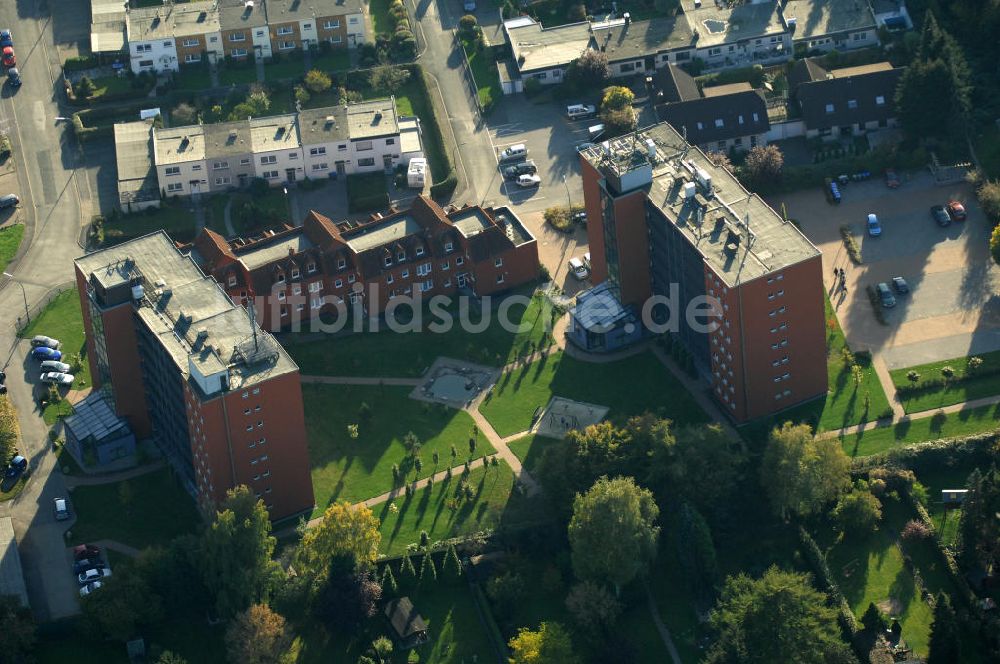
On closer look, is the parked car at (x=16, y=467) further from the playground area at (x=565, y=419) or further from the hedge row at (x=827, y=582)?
the hedge row at (x=827, y=582)

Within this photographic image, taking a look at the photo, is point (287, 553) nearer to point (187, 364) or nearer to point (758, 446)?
point (187, 364)

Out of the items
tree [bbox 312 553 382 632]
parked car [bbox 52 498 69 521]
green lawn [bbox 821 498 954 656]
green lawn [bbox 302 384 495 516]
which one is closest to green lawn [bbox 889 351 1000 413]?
green lawn [bbox 821 498 954 656]

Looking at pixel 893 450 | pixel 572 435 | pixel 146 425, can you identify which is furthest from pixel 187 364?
pixel 893 450

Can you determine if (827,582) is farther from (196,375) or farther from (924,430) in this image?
(196,375)

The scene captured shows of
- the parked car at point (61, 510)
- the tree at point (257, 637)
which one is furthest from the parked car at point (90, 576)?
the tree at point (257, 637)

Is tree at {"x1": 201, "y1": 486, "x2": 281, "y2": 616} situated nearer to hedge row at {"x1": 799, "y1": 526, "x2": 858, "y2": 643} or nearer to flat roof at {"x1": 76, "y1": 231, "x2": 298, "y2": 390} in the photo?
flat roof at {"x1": 76, "y1": 231, "x2": 298, "y2": 390}
